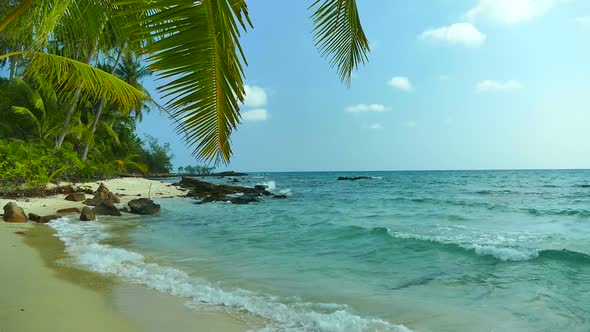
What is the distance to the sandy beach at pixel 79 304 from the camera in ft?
12.2

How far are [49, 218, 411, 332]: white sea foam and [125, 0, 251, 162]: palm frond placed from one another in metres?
2.23

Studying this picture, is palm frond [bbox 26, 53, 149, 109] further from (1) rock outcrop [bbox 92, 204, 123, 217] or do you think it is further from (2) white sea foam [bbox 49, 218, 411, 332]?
(1) rock outcrop [bbox 92, 204, 123, 217]

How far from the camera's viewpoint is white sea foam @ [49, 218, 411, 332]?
4.07 meters

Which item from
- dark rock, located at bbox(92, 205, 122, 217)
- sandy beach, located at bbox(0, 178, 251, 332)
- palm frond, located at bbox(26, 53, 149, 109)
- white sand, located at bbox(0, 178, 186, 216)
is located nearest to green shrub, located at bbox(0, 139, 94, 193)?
white sand, located at bbox(0, 178, 186, 216)

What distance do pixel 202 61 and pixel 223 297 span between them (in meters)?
3.24

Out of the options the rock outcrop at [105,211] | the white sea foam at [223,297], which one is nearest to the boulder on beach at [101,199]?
the rock outcrop at [105,211]

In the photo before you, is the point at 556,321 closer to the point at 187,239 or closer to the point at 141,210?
the point at 187,239

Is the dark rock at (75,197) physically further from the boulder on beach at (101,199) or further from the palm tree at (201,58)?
the palm tree at (201,58)

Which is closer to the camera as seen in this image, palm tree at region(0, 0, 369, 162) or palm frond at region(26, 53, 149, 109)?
palm tree at region(0, 0, 369, 162)

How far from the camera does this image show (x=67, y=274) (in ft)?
17.9

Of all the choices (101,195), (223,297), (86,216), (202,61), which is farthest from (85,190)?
(202,61)

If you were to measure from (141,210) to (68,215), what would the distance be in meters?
2.56

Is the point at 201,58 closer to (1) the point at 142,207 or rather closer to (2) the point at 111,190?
(1) the point at 142,207

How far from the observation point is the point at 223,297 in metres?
4.75
